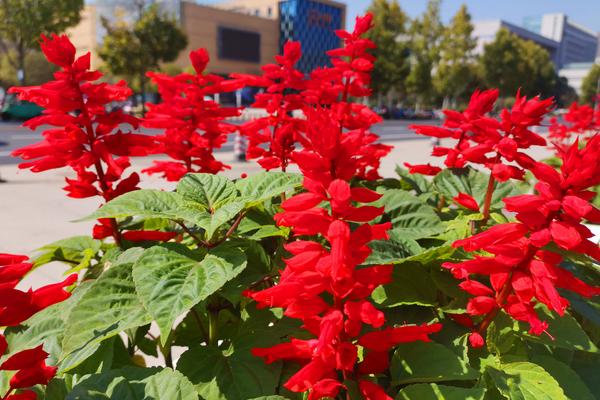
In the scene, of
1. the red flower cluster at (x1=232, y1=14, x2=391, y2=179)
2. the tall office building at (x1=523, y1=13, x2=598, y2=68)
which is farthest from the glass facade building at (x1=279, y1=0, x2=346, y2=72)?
the tall office building at (x1=523, y1=13, x2=598, y2=68)

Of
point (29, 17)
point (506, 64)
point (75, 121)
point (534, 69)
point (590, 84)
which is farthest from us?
point (590, 84)

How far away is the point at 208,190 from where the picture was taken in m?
1.33

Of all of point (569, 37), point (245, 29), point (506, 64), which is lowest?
point (506, 64)

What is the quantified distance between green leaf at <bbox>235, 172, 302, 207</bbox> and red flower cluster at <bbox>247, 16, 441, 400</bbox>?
0.21m

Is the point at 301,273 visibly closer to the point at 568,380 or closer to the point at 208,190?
the point at 208,190

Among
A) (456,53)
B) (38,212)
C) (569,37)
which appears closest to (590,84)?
(456,53)

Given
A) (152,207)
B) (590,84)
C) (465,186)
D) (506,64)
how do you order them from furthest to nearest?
(590,84) → (506,64) → (465,186) → (152,207)

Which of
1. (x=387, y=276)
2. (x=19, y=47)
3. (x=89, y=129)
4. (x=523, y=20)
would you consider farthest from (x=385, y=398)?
(x=523, y=20)

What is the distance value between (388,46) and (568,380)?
36491 millimetres

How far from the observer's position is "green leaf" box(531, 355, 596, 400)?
106 cm

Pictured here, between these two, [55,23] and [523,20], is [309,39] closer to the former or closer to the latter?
[55,23]

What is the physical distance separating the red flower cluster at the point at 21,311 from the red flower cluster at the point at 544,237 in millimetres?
832

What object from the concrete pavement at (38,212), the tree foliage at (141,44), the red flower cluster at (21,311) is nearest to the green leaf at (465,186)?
the red flower cluster at (21,311)

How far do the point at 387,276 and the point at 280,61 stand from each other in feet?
3.67
